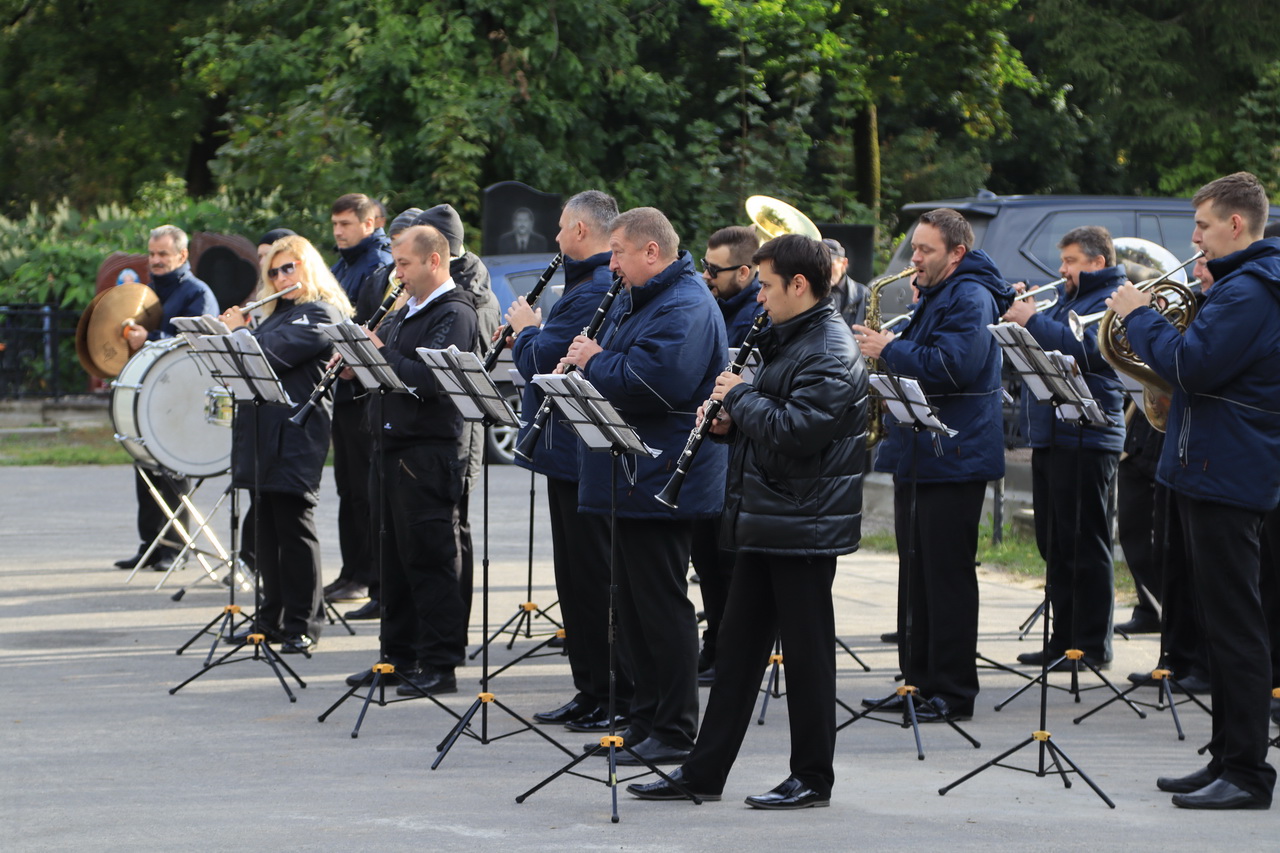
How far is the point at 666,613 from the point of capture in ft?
19.7

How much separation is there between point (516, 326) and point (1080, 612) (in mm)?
3032

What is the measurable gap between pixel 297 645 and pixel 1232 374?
4.59 meters

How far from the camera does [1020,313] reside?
700 cm

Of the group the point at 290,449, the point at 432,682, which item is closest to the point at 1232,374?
the point at 432,682

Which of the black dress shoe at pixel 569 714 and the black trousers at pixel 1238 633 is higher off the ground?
the black trousers at pixel 1238 633

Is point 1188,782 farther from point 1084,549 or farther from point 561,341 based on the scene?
point 561,341

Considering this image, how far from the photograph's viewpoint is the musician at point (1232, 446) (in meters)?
5.42

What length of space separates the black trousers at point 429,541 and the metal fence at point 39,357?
13793 mm

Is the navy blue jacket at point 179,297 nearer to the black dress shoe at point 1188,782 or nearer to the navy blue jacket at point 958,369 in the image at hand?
the navy blue jacket at point 958,369

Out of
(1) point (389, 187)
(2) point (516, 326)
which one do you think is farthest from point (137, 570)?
(1) point (389, 187)

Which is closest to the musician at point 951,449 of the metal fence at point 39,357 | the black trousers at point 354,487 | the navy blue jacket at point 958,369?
the navy blue jacket at point 958,369

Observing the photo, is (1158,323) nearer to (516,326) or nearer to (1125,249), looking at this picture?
(516,326)

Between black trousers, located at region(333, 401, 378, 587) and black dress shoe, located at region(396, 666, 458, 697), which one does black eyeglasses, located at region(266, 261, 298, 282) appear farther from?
black dress shoe, located at region(396, 666, 458, 697)

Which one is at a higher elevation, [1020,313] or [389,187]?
[389,187]
